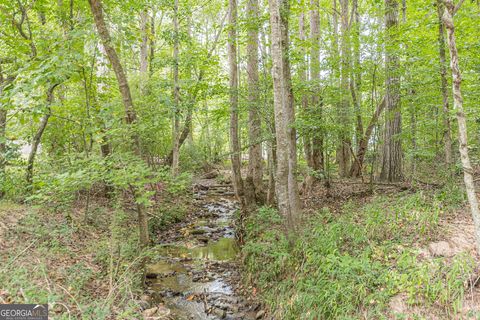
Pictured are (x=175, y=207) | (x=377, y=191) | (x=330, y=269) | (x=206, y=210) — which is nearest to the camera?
(x=330, y=269)

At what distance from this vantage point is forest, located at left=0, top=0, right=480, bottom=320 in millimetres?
4008

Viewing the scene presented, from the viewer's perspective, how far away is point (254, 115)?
9.16m

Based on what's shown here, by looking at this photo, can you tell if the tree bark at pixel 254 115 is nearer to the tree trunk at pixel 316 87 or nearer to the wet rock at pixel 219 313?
the tree trunk at pixel 316 87

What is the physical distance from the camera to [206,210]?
11531 millimetres

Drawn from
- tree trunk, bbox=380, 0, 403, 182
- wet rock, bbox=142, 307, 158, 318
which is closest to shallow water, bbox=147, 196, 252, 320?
wet rock, bbox=142, 307, 158, 318

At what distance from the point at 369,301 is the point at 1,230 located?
20.8 ft

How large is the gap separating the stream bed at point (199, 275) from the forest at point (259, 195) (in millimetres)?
42

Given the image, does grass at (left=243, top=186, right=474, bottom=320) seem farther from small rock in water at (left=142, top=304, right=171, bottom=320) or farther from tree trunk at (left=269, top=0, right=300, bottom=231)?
small rock in water at (left=142, top=304, right=171, bottom=320)

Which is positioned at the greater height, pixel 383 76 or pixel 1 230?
pixel 383 76

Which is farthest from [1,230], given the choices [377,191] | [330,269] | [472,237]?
[377,191]

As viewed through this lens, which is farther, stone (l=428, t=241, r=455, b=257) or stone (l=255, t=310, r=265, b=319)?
stone (l=255, t=310, r=265, b=319)

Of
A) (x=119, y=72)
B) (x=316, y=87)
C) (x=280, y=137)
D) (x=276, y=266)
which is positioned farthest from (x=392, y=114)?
(x=119, y=72)

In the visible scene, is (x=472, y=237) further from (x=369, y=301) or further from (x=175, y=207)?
(x=175, y=207)

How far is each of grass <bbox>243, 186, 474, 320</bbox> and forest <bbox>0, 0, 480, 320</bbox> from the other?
3cm
